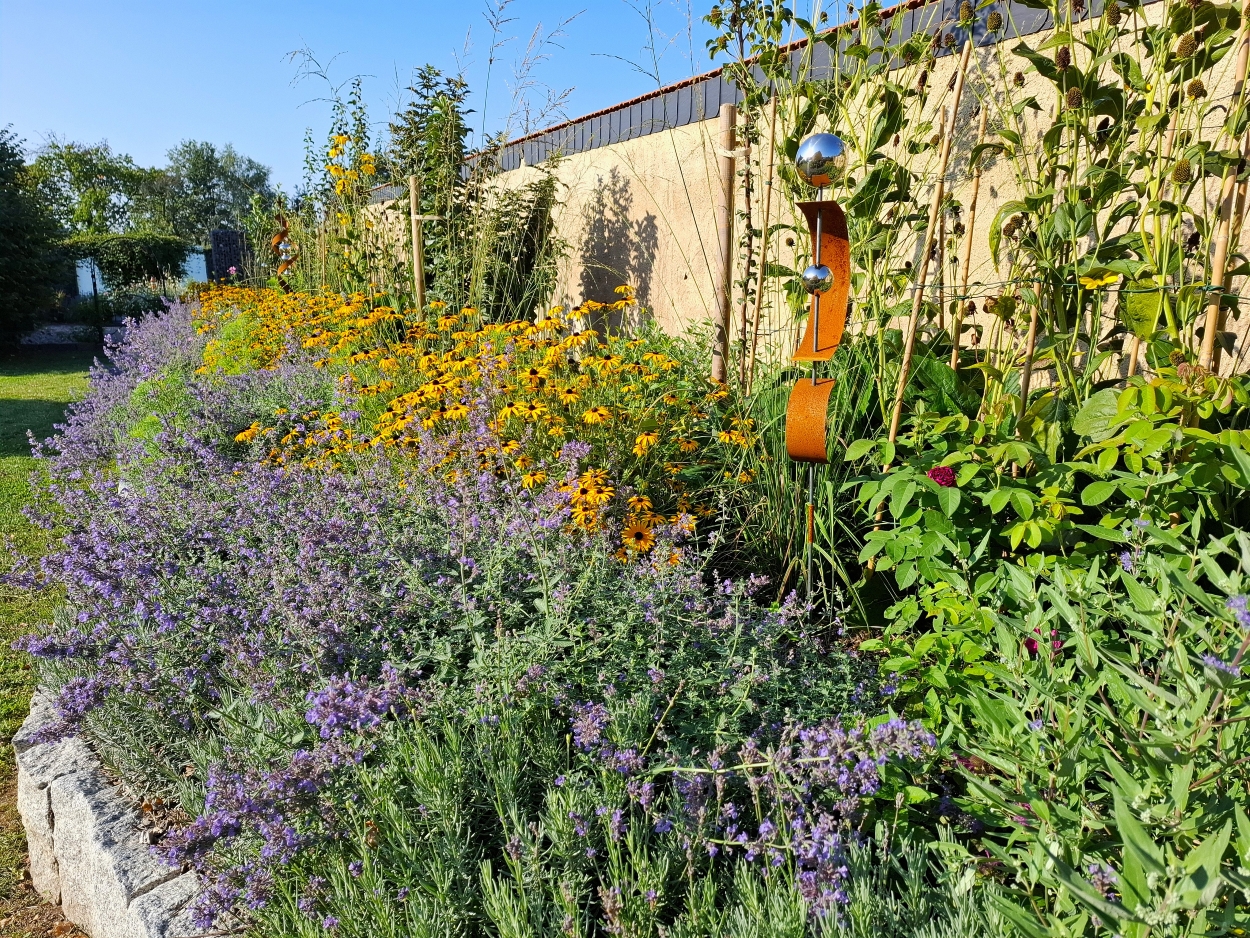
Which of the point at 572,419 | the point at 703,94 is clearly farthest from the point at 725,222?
the point at 572,419

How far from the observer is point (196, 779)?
2.04 meters

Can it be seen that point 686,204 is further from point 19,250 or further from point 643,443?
point 19,250

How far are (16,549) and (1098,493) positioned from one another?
492 centimetres

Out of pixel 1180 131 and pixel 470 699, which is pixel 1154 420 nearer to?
pixel 1180 131

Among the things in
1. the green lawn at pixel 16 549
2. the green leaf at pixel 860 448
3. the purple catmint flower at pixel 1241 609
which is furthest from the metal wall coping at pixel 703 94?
the green lawn at pixel 16 549

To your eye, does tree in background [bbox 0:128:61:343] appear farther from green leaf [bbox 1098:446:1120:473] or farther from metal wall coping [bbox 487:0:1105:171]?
green leaf [bbox 1098:446:1120:473]

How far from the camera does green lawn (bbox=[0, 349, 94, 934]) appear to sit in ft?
7.48

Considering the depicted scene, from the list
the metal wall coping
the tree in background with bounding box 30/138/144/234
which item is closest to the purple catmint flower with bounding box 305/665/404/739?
the metal wall coping

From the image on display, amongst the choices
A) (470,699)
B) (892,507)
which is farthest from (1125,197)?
(470,699)

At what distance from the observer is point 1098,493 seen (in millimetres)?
1972

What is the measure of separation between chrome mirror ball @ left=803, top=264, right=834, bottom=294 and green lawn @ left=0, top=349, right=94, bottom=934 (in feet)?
8.55

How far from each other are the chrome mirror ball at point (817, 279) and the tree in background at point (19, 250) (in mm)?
13627

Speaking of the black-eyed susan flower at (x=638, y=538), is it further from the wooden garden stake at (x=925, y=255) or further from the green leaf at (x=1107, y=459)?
the green leaf at (x=1107, y=459)

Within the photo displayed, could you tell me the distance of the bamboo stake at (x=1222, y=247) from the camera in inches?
84.1
